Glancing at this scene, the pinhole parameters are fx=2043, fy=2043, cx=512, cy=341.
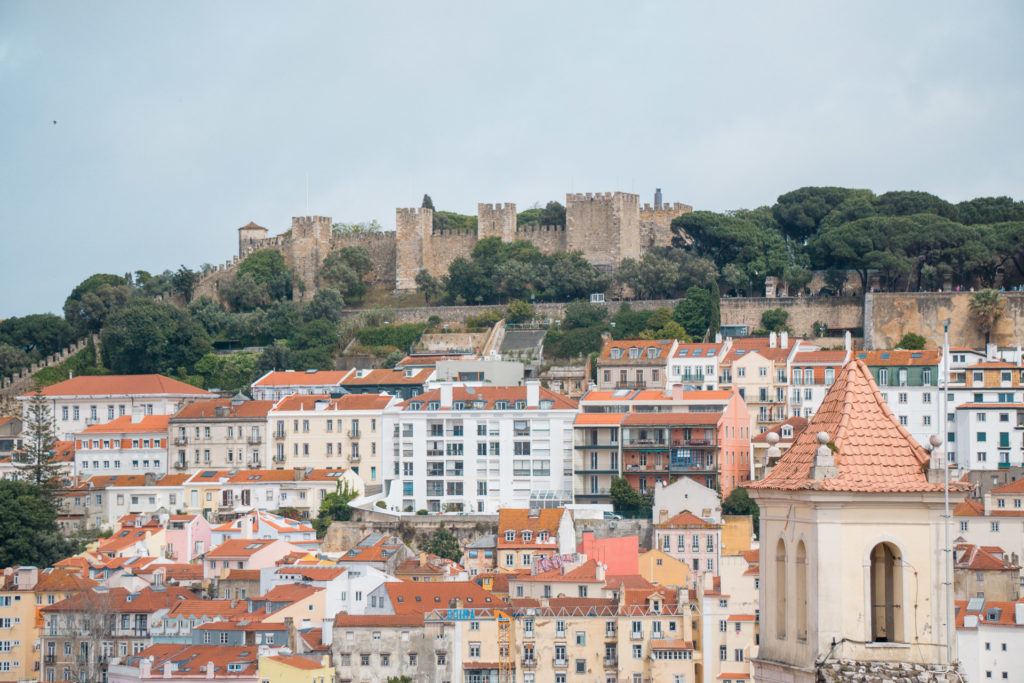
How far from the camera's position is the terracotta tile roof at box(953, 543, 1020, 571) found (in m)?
Answer: 49.7

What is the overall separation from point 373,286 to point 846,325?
21328 millimetres

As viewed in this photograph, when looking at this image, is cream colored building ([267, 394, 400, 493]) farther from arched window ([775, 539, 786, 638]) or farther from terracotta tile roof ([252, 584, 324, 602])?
arched window ([775, 539, 786, 638])

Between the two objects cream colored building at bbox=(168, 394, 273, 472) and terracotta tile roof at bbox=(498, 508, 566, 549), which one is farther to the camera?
cream colored building at bbox=(168, 394, 273, 472)

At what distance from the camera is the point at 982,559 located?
5019 cm

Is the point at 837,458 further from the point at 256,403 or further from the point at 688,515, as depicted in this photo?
the point at 256,403

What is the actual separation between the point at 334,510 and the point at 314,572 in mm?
7777

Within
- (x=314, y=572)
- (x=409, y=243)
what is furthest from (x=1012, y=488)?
(x=409, y=243)

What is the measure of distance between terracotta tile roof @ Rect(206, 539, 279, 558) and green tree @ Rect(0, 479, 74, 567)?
19.2ft

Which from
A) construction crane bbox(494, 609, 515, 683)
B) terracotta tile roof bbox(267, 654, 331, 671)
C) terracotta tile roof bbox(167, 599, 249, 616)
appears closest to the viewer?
terracotta tile roof bbox(267, 654, 331, 671)

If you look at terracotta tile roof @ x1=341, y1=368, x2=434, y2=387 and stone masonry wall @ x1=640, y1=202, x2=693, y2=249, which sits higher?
stone masonry wall @ x1=640, y1=202, x2=693, y2=249

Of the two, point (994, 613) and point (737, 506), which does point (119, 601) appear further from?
point (994, 613)

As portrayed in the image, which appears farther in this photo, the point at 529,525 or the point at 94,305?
the point at 94,305

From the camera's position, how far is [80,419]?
70.7 m

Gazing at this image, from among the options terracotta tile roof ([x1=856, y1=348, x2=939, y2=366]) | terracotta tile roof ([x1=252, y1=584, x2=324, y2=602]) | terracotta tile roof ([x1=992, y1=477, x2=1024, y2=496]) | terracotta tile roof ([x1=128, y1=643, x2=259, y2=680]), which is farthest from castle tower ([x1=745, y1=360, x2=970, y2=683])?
terracotta tile roof ([x1=856, y1=348, x2=939, y2=366])
